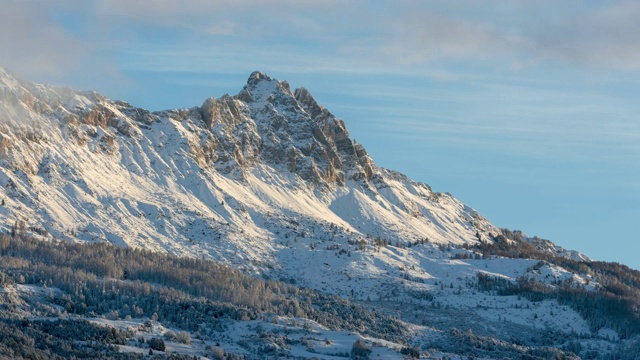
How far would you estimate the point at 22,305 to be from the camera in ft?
592

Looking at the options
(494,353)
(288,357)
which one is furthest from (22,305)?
(494,353)

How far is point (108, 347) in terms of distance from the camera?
6112 inches

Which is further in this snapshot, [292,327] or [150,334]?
[292,327]


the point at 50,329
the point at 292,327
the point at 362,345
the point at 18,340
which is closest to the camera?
the point at 18,340

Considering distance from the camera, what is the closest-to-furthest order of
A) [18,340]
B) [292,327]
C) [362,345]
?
[18,340]
[362,345]
[292,327]

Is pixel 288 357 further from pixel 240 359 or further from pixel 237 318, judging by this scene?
pixel 237 318

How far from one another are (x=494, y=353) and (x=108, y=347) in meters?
71.9

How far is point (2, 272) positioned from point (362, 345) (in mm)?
62280

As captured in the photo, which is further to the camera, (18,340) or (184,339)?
(184,339)

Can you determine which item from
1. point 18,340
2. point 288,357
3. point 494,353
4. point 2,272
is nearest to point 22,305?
point 2,272

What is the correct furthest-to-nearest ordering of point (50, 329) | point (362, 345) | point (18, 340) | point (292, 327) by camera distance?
point (292, 327), point (362, 345), point (50, 329), point (18, 340)

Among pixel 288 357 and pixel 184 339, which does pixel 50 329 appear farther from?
pixel 288 357

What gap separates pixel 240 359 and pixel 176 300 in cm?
3746

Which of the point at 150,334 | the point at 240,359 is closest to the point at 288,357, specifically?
the point at 240,359
